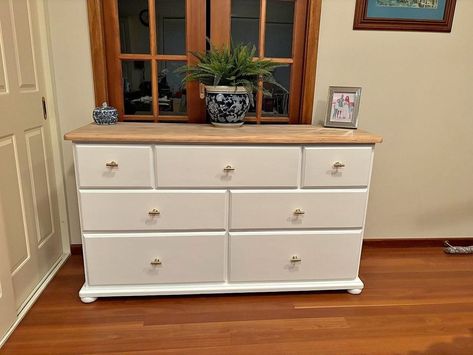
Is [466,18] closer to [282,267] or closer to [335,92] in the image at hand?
[335,92]

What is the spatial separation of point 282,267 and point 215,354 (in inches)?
22.2

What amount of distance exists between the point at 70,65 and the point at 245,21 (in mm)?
1013

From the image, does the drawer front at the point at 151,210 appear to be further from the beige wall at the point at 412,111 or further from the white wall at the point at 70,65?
the beige wall at the point at 412,111

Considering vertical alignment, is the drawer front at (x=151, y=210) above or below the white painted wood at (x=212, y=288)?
above

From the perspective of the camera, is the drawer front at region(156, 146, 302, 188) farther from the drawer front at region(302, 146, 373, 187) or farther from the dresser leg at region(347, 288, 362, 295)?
the dresser leg at region(347, 288, 362, 295)

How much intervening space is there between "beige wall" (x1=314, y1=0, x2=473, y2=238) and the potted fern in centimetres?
52

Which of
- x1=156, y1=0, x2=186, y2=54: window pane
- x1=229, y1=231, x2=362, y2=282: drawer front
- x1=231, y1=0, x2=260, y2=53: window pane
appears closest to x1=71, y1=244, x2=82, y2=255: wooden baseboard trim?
x1=229, y1=231, x2=362, y2=282: drawer front

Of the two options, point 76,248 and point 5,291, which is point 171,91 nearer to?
point 76,248

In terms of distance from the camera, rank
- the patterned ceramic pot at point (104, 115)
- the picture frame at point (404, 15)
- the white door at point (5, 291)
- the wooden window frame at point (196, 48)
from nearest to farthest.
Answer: the white door at point (5, 291), the patterned ceramic pot at point (104, 115), the wooden window frame at point (196, 48), the picture frame at point (404, 15)

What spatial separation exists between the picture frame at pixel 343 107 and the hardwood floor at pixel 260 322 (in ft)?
3.02

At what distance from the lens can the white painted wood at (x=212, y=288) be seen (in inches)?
70.7

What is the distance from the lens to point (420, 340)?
1.60m

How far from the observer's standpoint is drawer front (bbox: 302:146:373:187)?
1.73 metres

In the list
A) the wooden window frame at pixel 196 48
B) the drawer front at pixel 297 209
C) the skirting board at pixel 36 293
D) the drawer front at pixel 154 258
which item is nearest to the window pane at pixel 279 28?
the wooden window frame at pixel 196 48
